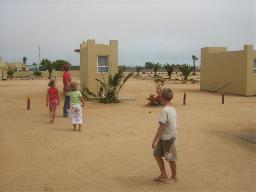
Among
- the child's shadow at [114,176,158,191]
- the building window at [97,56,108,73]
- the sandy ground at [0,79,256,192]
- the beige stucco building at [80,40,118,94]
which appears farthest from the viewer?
the building window at [97,56,108,73]

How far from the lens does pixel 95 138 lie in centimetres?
941

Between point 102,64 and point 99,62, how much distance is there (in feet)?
0.61

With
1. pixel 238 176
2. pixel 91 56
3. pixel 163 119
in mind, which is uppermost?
pixel 91 56

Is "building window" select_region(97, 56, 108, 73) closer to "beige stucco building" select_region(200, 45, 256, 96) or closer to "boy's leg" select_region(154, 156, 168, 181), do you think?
"beige stucco building" select_region(200, 45, 256, 96)

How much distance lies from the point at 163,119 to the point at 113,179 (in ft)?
4.06

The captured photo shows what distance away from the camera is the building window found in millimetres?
20266

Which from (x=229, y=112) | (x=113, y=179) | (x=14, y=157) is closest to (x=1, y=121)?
(x=14, y=157)

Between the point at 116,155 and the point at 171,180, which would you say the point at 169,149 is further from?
the point at 116,155

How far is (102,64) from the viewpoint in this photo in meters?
20.3

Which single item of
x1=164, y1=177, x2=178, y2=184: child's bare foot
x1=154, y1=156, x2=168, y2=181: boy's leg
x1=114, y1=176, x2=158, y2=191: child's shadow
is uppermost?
x1=154, y1=156, x2=168, y2=181: boy's leg

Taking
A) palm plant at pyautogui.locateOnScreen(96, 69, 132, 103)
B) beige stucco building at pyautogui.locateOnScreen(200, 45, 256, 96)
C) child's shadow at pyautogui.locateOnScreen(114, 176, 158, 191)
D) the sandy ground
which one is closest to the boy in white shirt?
child's shadow at pyautogui.locateOnScreen(114, 176, 158, 191)

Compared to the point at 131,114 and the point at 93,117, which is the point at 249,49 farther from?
the point at 93,117

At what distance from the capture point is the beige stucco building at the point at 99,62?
2003 cm

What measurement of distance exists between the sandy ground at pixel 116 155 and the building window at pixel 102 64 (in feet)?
24.2
